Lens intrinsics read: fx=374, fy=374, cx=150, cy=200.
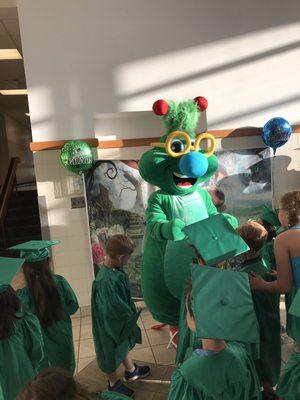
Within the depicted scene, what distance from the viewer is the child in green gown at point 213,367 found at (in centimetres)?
139

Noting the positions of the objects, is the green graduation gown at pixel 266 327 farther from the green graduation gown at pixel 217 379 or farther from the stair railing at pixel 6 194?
the stair railing at pixel 6 194

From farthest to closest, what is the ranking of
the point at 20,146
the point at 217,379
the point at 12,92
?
the point at 20,146 < the point at 12,92 < the point at 217,379

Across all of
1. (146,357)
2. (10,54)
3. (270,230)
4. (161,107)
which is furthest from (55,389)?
(10,54)

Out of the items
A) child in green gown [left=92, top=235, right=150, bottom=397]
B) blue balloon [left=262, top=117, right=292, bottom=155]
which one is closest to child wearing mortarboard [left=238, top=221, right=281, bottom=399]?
child in green gown [left=92, top=235, right=150, bottom=397]

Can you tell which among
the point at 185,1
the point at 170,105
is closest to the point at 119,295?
the point at 170,105

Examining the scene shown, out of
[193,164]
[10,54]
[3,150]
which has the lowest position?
[193,164]

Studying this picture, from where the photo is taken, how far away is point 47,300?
7.51 feet

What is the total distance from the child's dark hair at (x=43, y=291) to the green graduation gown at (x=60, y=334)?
46 mm

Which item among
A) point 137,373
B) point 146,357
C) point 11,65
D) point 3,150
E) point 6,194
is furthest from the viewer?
point 3,150

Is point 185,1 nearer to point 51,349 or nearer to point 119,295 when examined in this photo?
point 119,295

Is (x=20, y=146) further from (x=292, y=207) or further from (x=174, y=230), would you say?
(x=292, y=207)

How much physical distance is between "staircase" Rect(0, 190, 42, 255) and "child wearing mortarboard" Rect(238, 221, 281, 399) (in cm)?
522

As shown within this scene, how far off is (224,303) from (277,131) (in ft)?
9.78

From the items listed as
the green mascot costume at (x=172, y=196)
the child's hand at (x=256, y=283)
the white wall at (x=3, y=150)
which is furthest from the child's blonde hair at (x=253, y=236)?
the white wall at (x=3, y=150)
